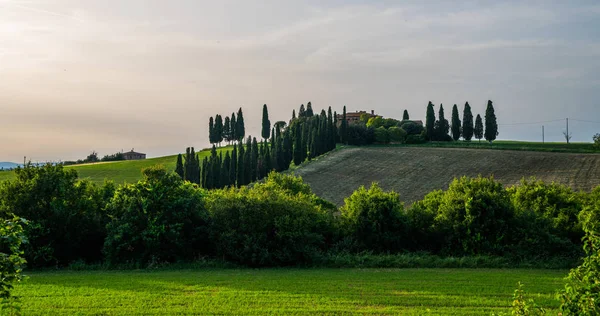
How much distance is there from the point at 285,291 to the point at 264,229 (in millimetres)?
9885

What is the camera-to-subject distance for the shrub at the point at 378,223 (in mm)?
31547

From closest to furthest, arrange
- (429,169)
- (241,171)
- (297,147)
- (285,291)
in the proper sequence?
(285,291) < (241,171) < (429,169) < (297,147)

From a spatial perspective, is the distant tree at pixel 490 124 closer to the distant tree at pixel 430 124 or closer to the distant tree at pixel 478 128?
the distant tree at pixel 478 128

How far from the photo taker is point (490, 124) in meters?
111

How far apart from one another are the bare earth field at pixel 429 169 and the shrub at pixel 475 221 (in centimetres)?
3485

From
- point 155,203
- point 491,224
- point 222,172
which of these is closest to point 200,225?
point 155,203

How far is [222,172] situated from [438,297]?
64.0m

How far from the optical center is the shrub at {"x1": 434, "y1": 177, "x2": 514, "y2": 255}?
30.9 meters

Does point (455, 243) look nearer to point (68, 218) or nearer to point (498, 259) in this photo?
point (498, 259)

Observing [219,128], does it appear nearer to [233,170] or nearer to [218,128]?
[218,128]

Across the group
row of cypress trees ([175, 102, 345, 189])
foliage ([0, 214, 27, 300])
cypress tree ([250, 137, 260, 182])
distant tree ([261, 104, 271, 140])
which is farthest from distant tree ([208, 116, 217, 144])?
foliage ([0, 214, 27, 300])

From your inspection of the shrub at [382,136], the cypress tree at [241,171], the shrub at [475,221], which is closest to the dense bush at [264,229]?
the shrub at [475,221]

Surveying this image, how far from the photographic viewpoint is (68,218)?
29609mm

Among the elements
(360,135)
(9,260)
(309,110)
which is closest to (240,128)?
(309,110)
